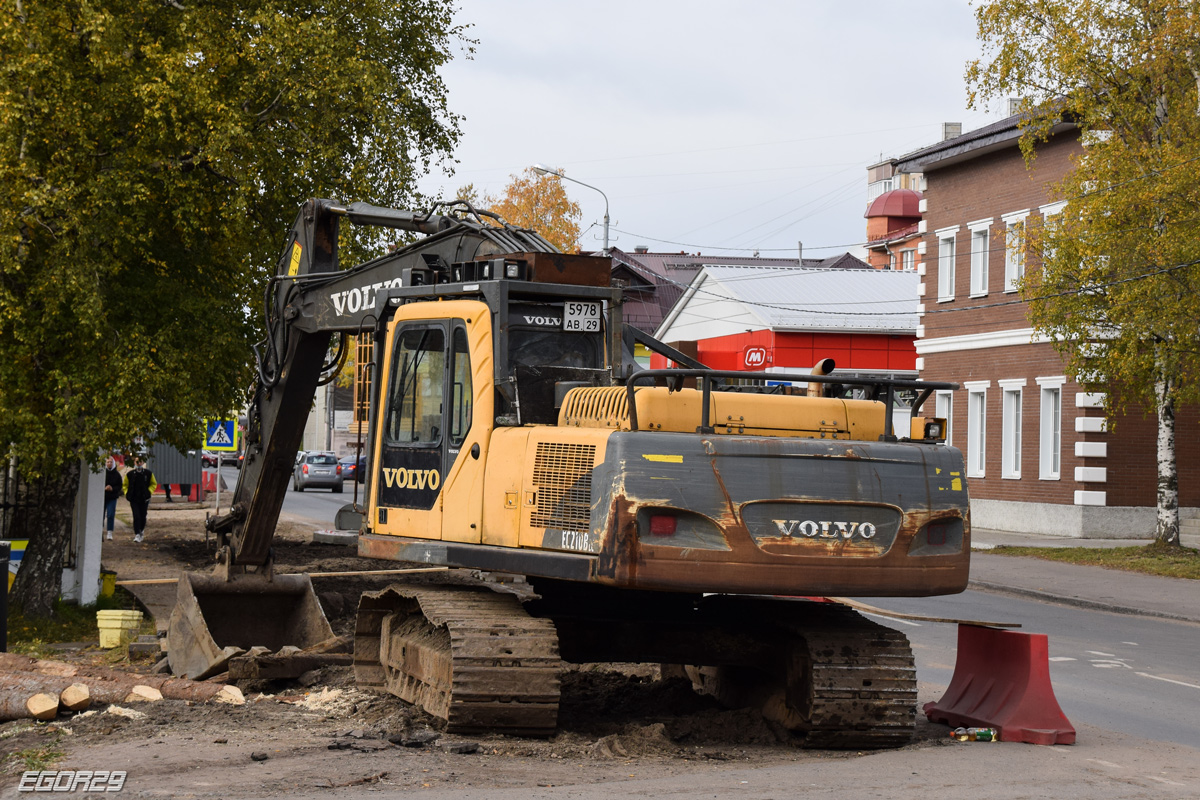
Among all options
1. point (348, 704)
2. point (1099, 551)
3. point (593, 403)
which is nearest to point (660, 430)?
point (593, 403)

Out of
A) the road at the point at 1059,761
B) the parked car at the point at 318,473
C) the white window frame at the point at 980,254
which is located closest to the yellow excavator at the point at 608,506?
the road at the point at 1059,761

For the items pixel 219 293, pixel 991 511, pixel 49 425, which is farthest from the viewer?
pixel 991 511

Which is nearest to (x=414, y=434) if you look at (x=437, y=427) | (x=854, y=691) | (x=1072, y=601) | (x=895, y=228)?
(x=437, y=427)

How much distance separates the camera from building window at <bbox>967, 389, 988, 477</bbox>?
35188 mm

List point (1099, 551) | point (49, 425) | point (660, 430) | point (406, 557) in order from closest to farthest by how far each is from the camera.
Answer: point (660, 430) → point (406, 557) → point (49, 425) → point (1099, 551)

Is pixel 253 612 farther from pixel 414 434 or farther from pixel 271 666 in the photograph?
pixel 414 434

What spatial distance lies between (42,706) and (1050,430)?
26.9 metres

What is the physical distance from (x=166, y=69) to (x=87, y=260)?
2.34m

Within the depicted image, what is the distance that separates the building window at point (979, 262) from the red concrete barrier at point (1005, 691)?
26.4m

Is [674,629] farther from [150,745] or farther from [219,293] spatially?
[219,293]

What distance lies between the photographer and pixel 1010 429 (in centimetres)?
3391

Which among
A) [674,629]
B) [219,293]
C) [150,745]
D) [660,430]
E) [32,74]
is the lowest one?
[150,745]

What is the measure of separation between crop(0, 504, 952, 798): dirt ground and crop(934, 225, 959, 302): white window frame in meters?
26.7

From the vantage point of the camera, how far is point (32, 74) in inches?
599
